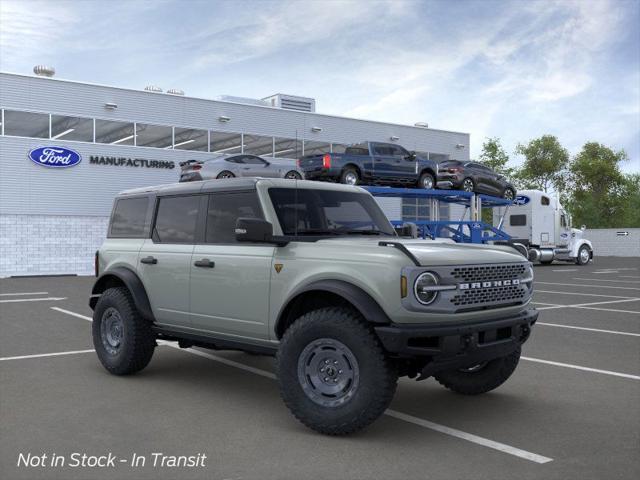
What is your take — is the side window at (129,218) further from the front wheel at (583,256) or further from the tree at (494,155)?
the tree at (494,155)

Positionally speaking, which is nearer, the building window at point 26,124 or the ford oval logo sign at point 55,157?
the building window at point 26,124

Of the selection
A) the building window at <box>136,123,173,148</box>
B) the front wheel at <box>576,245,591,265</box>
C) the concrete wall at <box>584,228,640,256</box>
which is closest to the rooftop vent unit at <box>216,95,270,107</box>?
the building window at <box>136,123,173,148</box>

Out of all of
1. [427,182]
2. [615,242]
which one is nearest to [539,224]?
[427,182]

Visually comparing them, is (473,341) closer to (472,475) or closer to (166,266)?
(472,475)

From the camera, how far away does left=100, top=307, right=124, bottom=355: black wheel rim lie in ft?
23.3

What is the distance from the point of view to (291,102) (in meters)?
35.6

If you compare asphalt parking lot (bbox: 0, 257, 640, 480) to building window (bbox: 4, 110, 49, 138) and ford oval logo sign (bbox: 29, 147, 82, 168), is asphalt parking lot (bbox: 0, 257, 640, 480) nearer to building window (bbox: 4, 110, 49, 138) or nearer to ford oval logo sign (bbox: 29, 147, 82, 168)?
ford oval logo sign (bbox: 29, 147, 82, 168)

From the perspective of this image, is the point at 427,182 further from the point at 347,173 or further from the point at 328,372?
the point at 328,372

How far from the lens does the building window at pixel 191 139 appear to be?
101ft

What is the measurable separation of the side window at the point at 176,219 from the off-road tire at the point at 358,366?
6.27 feet

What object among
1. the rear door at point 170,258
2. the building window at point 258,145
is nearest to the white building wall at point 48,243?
the building window at point 258,145

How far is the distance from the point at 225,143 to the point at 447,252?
28.1m

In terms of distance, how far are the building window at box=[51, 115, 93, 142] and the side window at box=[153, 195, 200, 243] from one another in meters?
22.9

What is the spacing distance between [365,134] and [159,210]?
30.5 meters
